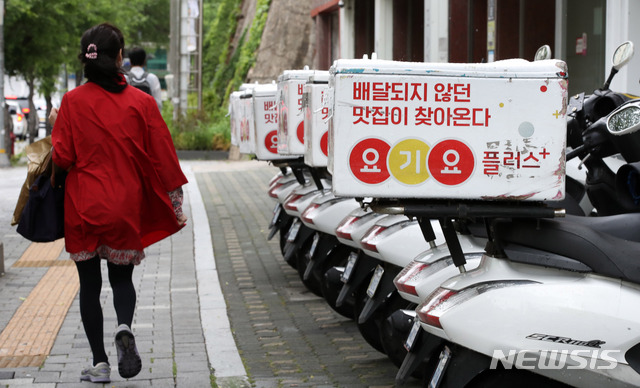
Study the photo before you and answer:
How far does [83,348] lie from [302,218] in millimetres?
1904

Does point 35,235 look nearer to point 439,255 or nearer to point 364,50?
point 439,255

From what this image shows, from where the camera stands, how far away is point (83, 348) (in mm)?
6773

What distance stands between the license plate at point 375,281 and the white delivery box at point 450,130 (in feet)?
5.47

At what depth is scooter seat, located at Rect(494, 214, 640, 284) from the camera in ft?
13.0

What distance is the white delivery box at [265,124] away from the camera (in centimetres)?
904

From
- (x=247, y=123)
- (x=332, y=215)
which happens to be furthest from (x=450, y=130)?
(x=247, y=123)

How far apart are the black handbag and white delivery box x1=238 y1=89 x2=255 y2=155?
11.8 ft

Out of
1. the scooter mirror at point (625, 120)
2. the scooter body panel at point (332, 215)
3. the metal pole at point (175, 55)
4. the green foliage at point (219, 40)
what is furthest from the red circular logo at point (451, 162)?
the green foliage at point (219, 40)

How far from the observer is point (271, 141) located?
9.05 meters

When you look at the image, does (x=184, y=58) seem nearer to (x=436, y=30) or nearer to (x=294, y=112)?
(x=436, y=30)

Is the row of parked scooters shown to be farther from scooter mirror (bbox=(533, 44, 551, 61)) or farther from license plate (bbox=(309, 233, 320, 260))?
license plate (bbox=(309, 233, 320, 260))

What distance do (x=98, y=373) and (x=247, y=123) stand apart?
14.2 feet

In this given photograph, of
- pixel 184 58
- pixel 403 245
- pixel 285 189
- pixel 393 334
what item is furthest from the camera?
pixel 184 58

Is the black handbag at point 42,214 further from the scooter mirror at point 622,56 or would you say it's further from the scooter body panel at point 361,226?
the scooter mirror at point 622,56
